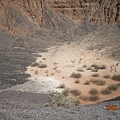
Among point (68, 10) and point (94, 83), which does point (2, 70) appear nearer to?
point (94, 83)

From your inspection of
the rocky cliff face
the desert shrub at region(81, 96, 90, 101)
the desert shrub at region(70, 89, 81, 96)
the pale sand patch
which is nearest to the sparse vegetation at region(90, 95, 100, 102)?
the desert shrub at region(81, 96, 90, 101)

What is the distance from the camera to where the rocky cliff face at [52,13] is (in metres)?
53.1

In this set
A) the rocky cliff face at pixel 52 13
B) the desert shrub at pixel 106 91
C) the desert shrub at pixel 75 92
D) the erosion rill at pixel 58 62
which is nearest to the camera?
the erosion rill at pixel 58 62

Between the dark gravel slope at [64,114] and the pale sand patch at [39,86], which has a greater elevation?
the pale sand patch at [39,86]

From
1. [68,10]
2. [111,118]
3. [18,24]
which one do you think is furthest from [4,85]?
[68,10]

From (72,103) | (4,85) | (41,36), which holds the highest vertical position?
(41,36)

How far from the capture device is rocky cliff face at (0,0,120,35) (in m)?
53.1

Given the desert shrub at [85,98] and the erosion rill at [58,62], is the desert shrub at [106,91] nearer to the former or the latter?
the erosion rill at [58,62]

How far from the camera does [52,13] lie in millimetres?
75438

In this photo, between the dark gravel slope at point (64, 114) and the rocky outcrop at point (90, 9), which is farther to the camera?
the rocky outcrop at point (90, 9)

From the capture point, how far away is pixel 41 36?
55594mm

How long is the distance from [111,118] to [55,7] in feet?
246

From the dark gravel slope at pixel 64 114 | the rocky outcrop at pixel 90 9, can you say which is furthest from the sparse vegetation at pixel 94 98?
the rocky outcrop at pixel 90 9

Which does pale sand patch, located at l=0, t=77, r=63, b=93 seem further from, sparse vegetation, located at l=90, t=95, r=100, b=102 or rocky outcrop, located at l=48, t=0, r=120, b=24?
rocky outcrop, located at l=48, t=0, r=120, b=24
